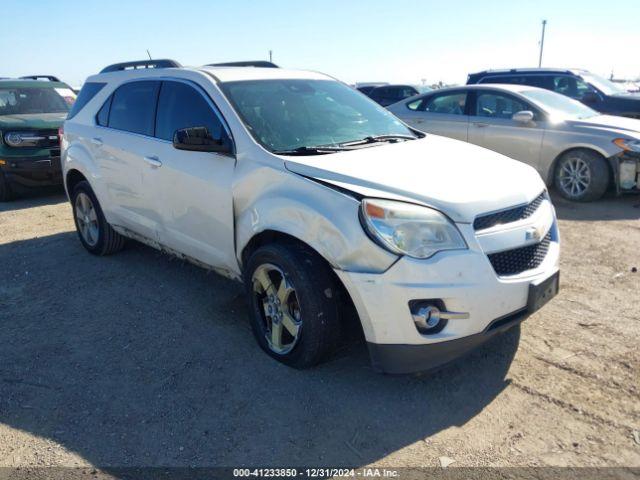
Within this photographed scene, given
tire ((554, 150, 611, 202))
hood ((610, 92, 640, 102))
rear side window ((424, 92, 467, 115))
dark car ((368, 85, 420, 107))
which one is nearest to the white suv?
tire ((554, 150, 611, 202))

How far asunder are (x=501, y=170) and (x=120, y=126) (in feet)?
10.9

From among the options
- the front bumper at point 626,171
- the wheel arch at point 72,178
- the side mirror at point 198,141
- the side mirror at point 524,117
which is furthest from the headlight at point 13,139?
the front bumper at point 626,171

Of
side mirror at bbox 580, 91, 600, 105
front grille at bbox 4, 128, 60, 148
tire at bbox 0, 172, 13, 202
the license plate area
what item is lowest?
tire at bbox 0, 172, 13, 202

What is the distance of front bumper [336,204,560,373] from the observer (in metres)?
2.84

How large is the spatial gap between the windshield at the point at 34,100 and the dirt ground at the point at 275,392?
5.78 meters

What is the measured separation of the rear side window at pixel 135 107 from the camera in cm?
465

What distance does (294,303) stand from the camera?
11.2 ft

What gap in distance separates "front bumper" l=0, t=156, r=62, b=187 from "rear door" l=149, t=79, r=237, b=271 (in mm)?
4961

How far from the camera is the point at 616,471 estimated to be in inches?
100

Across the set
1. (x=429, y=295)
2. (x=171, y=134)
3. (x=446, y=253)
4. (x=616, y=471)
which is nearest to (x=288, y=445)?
(x=429, y=295)

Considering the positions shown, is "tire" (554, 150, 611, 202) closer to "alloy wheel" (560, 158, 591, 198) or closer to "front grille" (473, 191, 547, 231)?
"alloy wheel" (560, 158, 591, 198)

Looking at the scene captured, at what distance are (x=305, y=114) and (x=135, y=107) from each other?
1.71m

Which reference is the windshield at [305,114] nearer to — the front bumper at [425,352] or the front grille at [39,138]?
the front bumper at [425,352]

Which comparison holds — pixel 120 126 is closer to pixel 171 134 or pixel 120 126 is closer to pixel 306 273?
pixel 171 134
